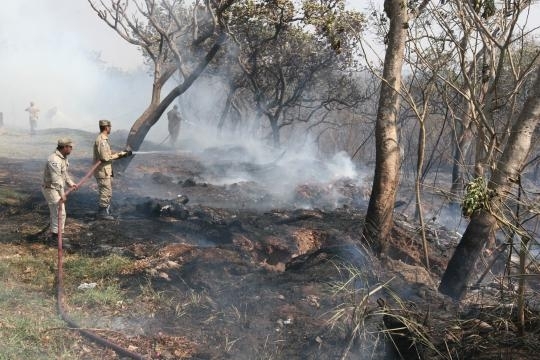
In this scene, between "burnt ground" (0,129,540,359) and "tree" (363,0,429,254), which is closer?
"burnt ground" (0,129,540,359)

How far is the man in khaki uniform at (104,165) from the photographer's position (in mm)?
7758

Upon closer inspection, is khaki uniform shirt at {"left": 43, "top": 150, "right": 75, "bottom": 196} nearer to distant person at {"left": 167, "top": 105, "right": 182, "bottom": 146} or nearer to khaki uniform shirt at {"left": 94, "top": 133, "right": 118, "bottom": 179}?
khaki uniform shirt at {"left": 94, "top": 133, "right": 118, "bottom": 179}

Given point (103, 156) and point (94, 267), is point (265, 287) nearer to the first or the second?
point (94, 267)

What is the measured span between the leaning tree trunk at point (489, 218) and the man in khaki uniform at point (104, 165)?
203 inches

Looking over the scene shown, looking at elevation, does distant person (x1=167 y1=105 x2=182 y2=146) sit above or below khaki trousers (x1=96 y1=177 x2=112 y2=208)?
above

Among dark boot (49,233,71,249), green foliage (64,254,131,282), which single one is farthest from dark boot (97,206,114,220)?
green foliage (64,254,131,282)

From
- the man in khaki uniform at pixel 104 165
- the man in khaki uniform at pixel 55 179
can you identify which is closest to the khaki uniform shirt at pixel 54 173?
the man in khaki uniform at pixel 55 179

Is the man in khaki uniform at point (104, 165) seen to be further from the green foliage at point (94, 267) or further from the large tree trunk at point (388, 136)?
the large tree trunk at point (388, 136)

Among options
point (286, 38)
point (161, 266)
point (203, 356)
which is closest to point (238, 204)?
point (161, 266)

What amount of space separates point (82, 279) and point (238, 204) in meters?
6.17

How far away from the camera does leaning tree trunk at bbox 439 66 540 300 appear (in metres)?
4.83

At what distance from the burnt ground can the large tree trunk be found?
1.37 ft

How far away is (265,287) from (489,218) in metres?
2.68

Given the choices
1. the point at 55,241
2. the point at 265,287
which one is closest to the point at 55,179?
the point at 55,241
